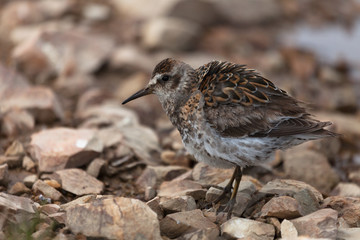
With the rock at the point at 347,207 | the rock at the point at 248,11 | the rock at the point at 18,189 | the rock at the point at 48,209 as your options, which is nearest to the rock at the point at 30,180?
the rock at the point at 18,189

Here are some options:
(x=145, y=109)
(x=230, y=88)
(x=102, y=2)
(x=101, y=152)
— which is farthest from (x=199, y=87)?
(x=102, y=2)

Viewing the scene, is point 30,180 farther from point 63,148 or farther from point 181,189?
point 181,189

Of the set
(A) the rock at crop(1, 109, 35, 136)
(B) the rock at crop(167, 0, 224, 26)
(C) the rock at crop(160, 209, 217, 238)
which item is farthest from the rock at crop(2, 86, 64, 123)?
(B) the rock at crop(167, 0, 224, 26)

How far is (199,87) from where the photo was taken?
7141 millimetres

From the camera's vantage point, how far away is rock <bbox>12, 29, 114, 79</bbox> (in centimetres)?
1198

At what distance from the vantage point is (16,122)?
9055 millimetres

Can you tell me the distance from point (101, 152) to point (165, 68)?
1.65 metres

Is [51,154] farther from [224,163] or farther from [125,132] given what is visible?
[224,163]

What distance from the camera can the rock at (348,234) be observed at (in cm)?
599

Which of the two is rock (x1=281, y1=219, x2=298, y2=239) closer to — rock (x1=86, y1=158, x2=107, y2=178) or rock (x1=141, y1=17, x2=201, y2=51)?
rock (x1=86, y1=158, x2=107, y2=178)

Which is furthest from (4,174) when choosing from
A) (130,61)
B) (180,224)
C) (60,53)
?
(130,61)

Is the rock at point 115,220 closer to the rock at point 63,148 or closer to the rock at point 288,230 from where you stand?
the rock at point 288,230

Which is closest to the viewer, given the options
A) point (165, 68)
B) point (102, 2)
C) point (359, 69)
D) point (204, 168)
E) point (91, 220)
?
point (91, 220)

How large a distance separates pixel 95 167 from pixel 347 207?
334 cm
